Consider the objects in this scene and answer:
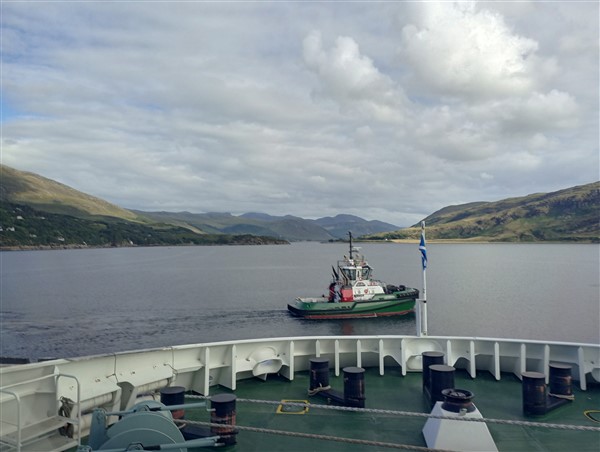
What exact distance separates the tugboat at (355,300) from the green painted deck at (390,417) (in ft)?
119

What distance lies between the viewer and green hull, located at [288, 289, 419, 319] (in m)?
45.6

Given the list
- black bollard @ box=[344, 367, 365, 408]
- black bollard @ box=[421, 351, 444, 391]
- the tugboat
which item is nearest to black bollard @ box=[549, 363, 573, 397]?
black bollard @ box=[421, 351, 444, 391]

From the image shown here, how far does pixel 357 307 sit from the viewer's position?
1794 inches

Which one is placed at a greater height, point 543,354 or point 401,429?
point 543,354

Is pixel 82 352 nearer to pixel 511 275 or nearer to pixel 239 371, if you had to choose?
pixel 239 371

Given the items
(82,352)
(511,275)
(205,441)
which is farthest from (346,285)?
(511,275)

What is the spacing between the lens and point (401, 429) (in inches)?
265

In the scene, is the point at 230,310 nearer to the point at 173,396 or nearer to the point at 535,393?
the point at 173,396

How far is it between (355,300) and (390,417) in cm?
3919

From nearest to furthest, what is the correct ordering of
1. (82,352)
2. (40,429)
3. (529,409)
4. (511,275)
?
(40,429) → (529,409) → (82,352) → (511,275)

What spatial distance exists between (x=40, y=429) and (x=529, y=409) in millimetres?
7235

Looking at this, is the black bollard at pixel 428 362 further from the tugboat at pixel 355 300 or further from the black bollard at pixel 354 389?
the tugboat at pixel 355 300

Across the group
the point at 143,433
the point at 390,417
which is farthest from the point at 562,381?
the point at 143,433

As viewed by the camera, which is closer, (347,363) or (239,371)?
(239,371)
